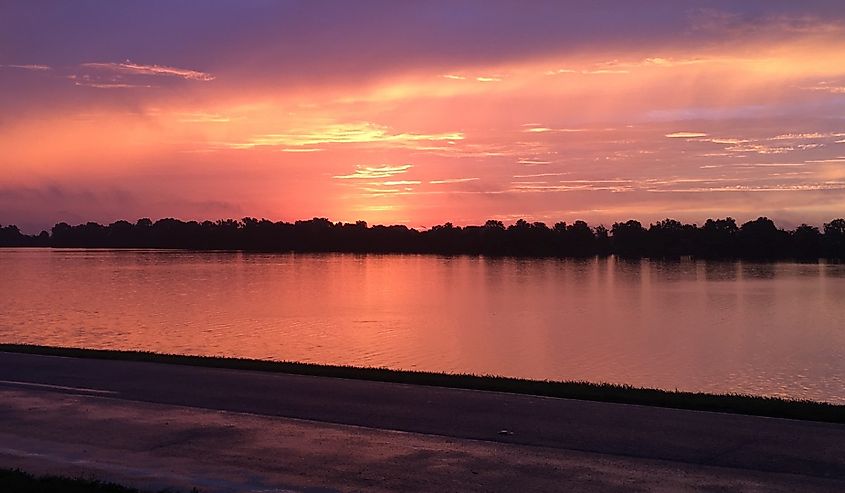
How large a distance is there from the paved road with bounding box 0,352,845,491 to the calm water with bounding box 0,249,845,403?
1129cm

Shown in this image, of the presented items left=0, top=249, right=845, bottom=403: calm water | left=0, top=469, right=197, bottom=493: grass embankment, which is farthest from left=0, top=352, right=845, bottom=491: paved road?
left=0, top=249, right=845, bottom=403: calm water

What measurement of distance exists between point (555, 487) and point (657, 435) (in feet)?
7.68

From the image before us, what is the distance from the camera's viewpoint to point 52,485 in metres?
7.23

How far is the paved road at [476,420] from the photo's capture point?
8094mm

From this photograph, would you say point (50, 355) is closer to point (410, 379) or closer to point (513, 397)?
point (410, 379)

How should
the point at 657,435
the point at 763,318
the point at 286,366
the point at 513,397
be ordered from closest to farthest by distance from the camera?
the point at 657,435 < the point at 513,397 < the point at 286,366 < the point at 763,318

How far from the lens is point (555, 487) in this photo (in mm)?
7285

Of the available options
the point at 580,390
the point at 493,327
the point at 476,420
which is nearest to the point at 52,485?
the point at 476,420

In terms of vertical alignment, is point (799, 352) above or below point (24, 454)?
below

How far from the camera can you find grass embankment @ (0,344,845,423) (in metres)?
10.4

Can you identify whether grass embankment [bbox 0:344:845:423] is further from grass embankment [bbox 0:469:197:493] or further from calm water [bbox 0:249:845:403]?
calm water [bbox 0:249:845:403]

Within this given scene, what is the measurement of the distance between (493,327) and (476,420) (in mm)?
26169

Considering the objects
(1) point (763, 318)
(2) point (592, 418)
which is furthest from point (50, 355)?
(1) point (763, 318)

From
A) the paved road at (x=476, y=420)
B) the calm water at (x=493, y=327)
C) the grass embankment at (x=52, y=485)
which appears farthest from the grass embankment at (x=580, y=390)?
the calm water at (x=493, y=327)
